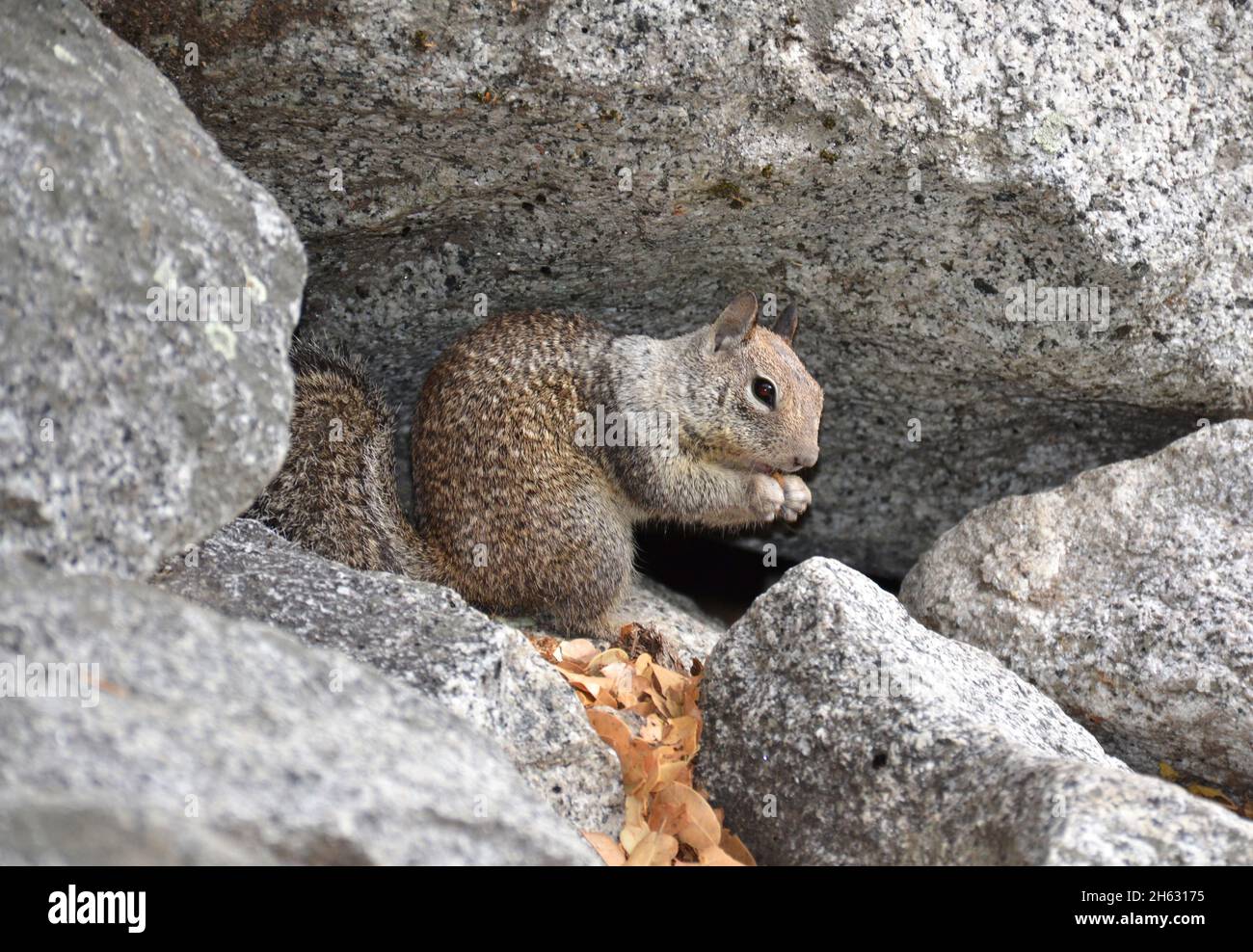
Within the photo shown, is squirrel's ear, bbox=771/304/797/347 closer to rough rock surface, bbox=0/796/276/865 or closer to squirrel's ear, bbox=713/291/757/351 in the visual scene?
squirrel's ear, bbox=713/291/757/351

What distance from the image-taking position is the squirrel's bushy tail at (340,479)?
16.0ft

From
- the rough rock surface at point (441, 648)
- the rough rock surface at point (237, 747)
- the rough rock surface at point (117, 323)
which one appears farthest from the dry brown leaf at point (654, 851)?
the rough rock surface at point (117, 323)

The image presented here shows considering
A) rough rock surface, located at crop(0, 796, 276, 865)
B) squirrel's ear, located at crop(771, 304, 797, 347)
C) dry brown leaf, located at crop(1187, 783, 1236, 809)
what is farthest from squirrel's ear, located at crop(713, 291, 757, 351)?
rough rock surface, located at crop(0, 796, 276, 865)

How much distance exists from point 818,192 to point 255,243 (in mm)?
2464

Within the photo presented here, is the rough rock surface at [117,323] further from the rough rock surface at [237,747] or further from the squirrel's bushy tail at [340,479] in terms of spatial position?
the squirrel's bushy tail at [340,479]

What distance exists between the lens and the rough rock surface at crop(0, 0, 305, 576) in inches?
111

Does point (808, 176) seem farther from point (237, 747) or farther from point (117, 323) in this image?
point (237, 747)

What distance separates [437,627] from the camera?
3.86 m

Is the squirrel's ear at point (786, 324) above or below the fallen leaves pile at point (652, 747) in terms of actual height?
above

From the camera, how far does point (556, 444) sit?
5453mm

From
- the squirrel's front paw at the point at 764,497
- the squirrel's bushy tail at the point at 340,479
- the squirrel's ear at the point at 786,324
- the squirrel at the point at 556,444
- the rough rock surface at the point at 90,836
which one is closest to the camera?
the rough rock surface at the point at 90,836

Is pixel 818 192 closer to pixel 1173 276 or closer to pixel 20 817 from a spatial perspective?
pixel 1173 276

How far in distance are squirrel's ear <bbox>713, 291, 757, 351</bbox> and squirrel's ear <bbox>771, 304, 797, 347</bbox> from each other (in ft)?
0.49

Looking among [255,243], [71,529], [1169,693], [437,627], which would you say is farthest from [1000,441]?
[71,529]
